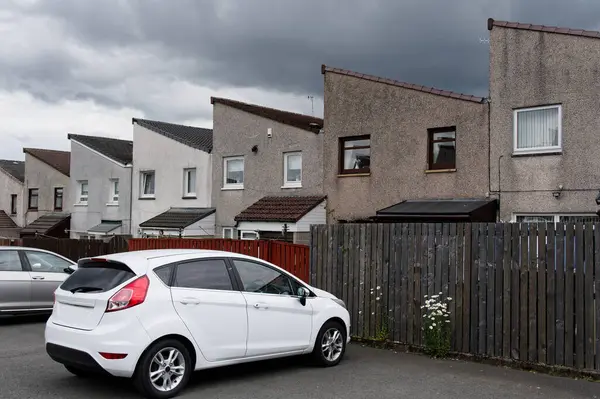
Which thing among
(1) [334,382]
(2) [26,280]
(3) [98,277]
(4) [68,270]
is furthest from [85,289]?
(2) [26,280]

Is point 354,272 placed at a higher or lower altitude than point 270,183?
lower

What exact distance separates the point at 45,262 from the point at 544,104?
1174 cm

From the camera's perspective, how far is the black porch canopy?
1545 centimetres

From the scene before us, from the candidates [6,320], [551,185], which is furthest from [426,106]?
[6,320]

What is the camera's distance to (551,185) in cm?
1514

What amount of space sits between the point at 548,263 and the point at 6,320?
1097 cm

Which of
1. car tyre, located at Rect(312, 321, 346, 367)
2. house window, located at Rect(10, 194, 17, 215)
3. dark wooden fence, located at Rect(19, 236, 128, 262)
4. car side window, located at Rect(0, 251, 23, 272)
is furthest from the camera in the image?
house window, located at Rect(10, 194, 17, 215)

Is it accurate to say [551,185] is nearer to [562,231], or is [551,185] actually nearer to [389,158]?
[389,158]

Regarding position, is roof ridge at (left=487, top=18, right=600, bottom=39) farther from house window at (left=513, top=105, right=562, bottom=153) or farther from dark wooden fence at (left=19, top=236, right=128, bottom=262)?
dark wooden fence at (left=19, top=236, right=128, bottom=262)

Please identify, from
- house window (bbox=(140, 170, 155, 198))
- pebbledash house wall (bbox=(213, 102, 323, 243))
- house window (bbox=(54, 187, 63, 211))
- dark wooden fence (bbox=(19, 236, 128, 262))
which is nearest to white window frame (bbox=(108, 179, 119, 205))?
house window (bbox=(140, 170, 155, 198))

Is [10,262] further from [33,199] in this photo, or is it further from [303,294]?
[33,199]

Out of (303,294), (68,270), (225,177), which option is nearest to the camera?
(303,294)

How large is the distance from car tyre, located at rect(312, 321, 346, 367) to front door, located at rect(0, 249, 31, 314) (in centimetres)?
724

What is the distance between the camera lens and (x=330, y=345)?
9.09 m
